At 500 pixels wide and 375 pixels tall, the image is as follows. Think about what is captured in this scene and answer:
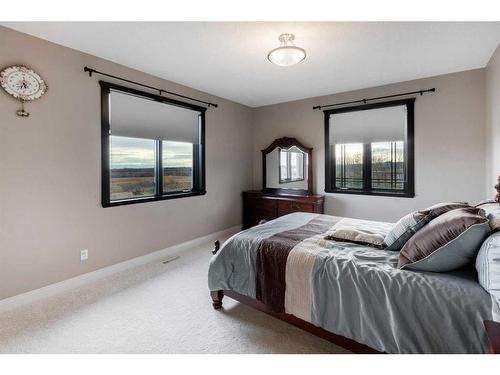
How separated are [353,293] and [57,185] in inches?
114

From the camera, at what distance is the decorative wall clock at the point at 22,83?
2.23 m

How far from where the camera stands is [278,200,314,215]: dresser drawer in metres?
4.29

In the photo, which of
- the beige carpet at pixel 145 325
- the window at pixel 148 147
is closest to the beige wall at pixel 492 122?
the beige carpet at pixel 145 325

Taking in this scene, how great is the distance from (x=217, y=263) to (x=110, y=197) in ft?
5.85

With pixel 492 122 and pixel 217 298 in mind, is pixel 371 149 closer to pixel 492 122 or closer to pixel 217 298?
pixel 492 122

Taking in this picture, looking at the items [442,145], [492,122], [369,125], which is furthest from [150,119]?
[492,122]

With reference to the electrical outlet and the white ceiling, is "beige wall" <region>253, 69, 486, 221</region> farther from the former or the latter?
the electrical outlet

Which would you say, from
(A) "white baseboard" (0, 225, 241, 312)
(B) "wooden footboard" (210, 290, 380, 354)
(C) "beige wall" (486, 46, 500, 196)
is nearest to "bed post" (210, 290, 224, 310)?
(B) "wooden footboard" (210, 290, 380, 354)

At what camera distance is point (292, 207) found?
4430 millimetres

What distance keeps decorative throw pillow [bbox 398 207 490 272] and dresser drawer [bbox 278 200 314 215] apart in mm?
2705

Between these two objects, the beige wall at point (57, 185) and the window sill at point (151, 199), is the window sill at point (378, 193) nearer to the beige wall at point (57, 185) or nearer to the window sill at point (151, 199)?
the window sill at point (151, 199)

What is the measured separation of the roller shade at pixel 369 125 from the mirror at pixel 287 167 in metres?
0.62
